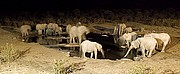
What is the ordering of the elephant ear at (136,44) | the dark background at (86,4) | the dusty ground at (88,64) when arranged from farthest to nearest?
the dark background at (86,4) < the elephant ear at (136,44) < the dusty ground at (88,64)

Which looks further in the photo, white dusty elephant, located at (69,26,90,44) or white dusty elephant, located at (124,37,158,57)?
white dusty elephant, located at (69,26,90,44)

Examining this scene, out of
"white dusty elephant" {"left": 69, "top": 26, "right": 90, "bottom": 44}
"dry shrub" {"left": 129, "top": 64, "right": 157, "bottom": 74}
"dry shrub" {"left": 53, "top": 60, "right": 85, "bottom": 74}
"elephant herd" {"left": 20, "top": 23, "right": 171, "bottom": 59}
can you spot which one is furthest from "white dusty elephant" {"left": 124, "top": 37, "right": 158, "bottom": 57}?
"white dusty elephant" {"left": 69, "top": 26, "right": 90, "bottom": 44}

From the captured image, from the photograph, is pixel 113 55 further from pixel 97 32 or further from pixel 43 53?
pixel 97 32

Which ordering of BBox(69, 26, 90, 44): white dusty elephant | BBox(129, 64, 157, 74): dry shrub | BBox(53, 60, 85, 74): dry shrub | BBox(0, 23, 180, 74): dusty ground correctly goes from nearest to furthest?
BBox(129, 64, 157, 74): dry shrub
BBox(53, 60, 85, 74): dry shrub
BBox(0, 23, 180, 74): dusty ground
BBox(69, 26, 90, 44): white dusty elephant

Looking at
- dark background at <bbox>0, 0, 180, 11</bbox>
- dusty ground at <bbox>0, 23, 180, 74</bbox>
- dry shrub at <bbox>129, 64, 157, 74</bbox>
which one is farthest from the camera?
dark background at <bbox>0, 0, 180, 11</bbox>

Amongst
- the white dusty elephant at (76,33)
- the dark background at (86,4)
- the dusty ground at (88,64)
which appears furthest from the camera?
the dark background at (86,4)

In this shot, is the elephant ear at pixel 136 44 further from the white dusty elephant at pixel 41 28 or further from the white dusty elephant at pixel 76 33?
the white dusty elephant at pixel 41 28

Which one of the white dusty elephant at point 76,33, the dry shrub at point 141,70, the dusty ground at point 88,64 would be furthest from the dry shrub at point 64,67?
the white dusty elephant at point 76,33

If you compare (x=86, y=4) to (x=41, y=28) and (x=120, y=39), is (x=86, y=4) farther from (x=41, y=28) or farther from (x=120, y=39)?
(x=120, y=39)

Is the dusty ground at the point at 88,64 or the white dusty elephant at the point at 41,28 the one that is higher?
the white dusty elephant at the point at 41,28

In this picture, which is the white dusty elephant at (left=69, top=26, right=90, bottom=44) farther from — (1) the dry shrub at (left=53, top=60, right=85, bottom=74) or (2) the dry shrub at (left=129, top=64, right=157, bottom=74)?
(2) the dry shrub at (left=129, top=64, right=157, bottom=74)

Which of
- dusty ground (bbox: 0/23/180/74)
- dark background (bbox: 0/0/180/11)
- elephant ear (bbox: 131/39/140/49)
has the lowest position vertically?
dusty ground (bbox: 0/23/180/74)

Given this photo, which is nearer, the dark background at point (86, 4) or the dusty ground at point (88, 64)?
the dusty ground at point (88, 64)

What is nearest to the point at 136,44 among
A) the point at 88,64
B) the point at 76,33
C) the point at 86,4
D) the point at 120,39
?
the point at 120,39
